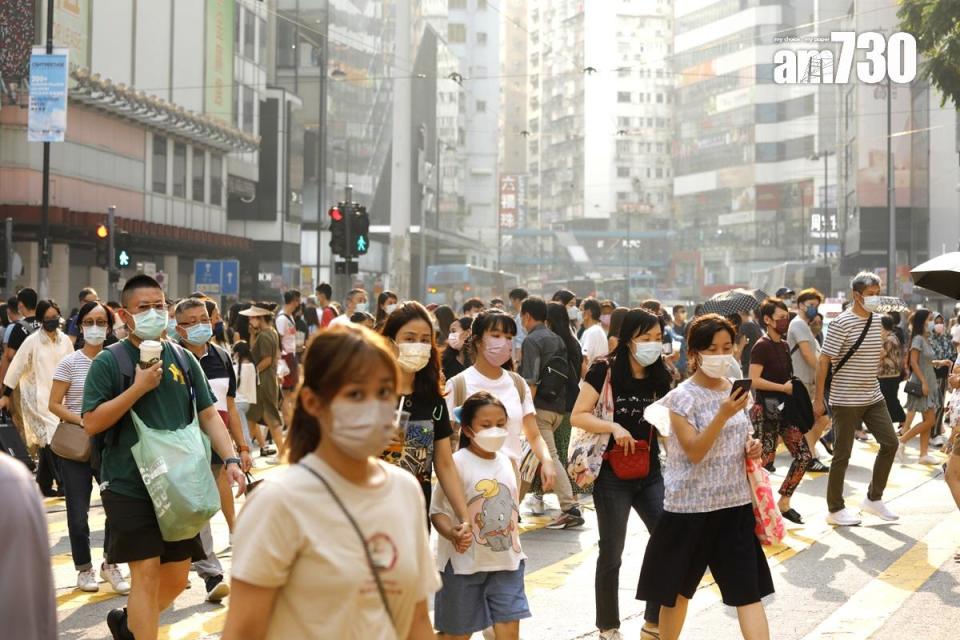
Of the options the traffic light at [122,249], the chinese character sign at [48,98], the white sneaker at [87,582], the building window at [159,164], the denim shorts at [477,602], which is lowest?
the white sneaker at [87,582]

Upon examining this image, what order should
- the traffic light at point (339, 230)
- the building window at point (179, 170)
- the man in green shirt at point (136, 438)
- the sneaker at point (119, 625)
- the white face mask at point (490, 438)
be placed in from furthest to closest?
the building window at point (179, 170) < the traffic light at point (339, 230) < the sneaker at point (119, 625) < the man in green shirt at point (136, 438) < the white face mask at point (490, 438)

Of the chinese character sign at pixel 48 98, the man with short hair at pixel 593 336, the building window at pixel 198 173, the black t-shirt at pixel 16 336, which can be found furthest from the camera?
the building window at pixel 198 173

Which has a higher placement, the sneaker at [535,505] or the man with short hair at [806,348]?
the man with short hair at [806,348]

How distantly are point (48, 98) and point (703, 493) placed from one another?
21.1 meters

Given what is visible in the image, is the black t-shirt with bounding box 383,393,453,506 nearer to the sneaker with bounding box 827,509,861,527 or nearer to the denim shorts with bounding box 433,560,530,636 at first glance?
the denim shorts with bounding box 433,560,530,636

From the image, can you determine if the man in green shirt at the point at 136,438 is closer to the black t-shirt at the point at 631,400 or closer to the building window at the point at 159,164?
the black t-shirt at the point at 631,400

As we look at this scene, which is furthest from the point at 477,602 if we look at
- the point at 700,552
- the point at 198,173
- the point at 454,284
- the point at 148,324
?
the point at 454,284

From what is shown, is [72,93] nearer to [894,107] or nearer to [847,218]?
[894,107]

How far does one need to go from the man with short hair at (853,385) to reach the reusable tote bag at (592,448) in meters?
4.27

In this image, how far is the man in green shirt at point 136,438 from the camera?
5.68m

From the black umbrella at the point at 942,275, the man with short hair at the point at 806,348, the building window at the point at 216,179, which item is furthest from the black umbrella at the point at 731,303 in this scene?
the building window at the point at 216,179

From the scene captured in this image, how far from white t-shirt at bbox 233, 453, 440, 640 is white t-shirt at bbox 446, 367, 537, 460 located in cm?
365

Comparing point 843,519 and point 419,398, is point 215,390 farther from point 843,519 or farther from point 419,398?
point 843,519

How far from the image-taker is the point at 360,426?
284 cm
